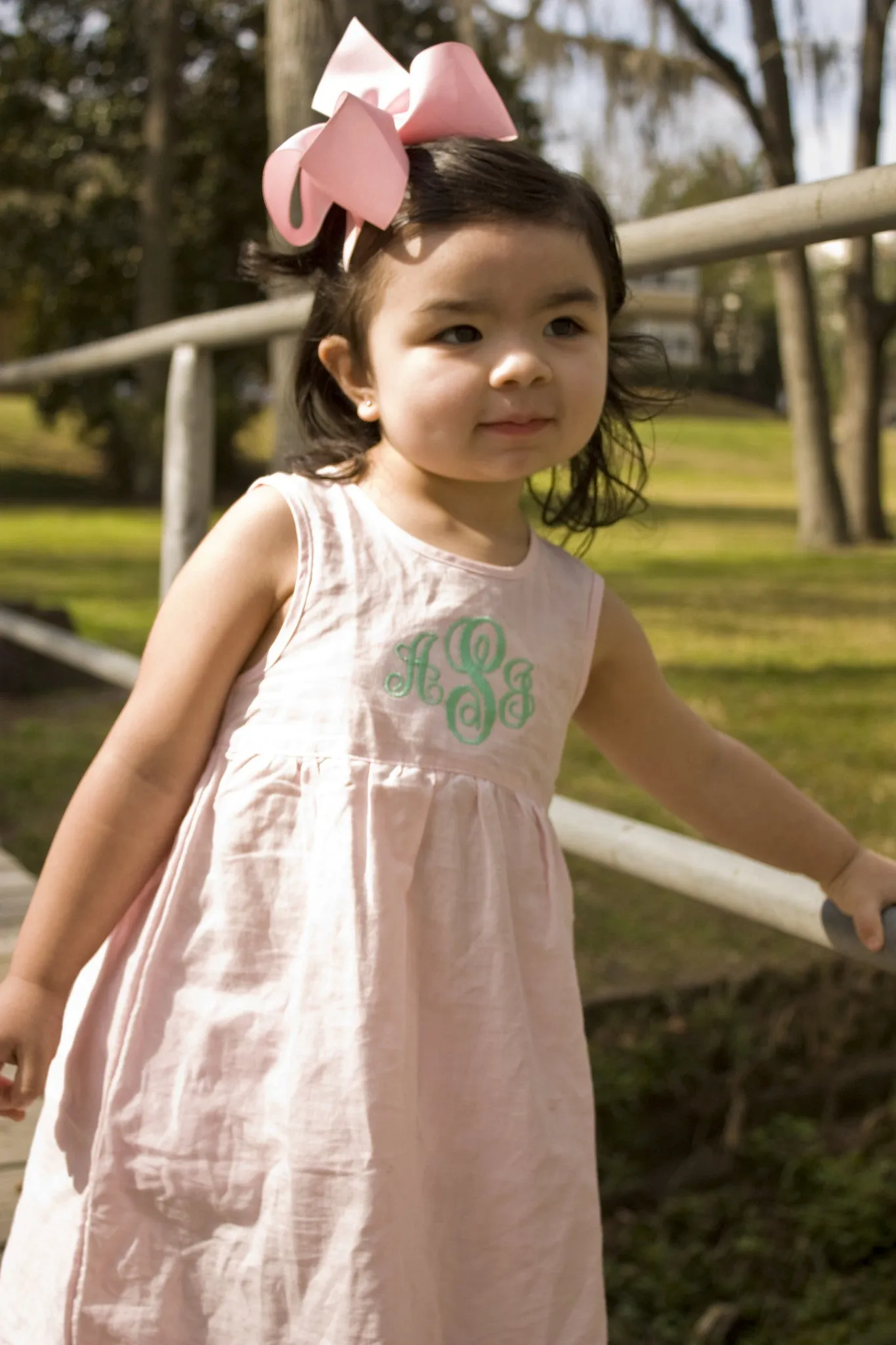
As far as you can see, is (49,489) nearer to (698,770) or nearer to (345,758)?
(698,770)

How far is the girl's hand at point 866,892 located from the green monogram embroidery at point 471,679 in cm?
32

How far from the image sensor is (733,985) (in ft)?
10.1

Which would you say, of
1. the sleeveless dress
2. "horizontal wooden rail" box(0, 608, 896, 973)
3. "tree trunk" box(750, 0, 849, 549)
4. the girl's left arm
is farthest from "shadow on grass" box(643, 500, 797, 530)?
the sleeveless dress

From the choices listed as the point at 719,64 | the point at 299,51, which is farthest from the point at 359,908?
the point at 719,64

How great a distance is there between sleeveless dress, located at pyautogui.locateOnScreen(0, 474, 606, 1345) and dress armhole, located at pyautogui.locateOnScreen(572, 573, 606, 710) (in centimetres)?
9

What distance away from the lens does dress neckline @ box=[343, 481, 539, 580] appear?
1300 mm

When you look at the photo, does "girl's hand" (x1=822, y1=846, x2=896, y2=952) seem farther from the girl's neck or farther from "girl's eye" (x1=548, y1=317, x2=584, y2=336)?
"girl's eye" (x1=548, y1=317, x2=584, y2=336)

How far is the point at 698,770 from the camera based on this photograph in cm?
145

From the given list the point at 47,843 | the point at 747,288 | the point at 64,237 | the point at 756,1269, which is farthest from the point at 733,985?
the point at 64,237

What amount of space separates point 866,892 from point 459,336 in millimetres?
577

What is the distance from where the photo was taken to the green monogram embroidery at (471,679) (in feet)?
4.13

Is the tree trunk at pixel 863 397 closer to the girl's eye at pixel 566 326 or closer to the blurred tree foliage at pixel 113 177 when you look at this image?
the blurred tree foliage at pixel 113 177

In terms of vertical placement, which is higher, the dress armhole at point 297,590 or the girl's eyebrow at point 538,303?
the girl's eyebrow at point 538,303

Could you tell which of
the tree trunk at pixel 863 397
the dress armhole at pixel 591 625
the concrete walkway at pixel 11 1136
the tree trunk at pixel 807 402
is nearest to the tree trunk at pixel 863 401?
the tree trunk at pixel 863 397
